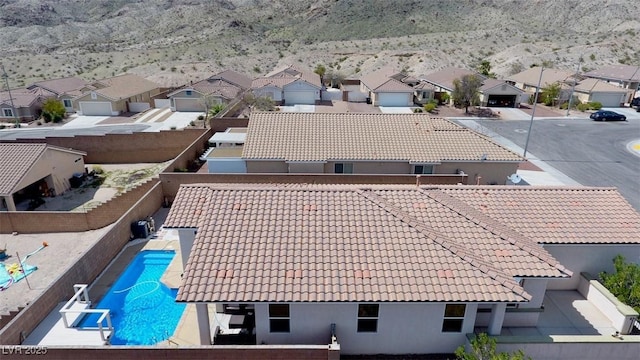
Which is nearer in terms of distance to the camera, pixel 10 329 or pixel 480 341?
pixel 480 341

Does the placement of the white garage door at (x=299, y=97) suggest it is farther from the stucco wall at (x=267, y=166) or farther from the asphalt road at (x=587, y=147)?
the stucco wall at (x=267, y=166)

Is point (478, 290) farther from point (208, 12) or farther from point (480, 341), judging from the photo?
point (208, 12)

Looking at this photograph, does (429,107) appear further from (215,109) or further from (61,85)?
(61,85)

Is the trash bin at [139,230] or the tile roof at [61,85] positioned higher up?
the tile roof at [61,85]

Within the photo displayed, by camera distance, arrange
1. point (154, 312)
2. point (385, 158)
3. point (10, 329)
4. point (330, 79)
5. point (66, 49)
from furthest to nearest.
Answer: point (66, 49) < point (330, 79) < point (385, 158) < point (154, 312) < point (10, 329)

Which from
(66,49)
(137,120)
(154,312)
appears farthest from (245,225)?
(66,49)

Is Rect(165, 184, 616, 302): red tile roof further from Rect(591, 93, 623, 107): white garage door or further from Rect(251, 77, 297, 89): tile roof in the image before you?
Rect(591, 93, 623, 107): white garage door

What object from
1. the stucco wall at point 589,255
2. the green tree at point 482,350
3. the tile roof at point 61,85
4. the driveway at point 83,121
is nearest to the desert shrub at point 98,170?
the driveway at point 83,121
